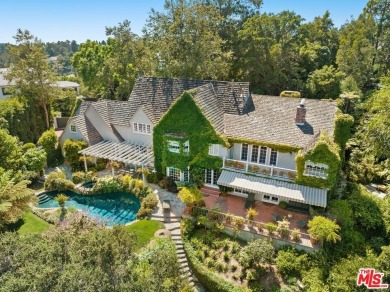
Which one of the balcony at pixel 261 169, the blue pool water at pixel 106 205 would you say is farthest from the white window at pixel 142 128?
the balcony at pixel 261 169

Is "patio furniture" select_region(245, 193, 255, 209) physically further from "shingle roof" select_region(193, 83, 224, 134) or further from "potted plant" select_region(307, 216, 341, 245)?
"shingle roof" select_region(193, 83, 224, 134)

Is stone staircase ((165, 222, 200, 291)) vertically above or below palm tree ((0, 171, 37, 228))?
below

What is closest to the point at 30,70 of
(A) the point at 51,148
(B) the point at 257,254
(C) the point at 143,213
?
(A) the point at 51,148

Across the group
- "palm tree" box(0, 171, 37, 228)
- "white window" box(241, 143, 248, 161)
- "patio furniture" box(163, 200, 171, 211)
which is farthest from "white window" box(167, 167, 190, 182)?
"palm tree" box(0, 171, 37, 228)

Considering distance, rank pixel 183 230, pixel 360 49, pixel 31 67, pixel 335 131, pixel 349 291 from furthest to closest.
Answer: pixel 360 49 → pixel 31 67 → pixel 335 131 → pixel 183 230 → pixel 349 291

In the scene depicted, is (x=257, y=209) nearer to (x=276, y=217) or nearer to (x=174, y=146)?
(x=276, y=217)

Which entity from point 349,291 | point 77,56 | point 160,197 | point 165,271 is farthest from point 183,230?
point 77,56

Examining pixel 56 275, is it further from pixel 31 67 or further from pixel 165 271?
pixel 31 67
